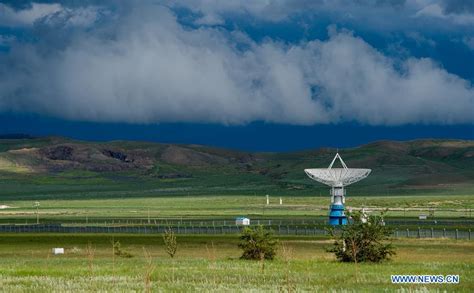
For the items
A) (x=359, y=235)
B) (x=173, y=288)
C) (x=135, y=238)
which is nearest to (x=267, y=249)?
(x=359, y=235)

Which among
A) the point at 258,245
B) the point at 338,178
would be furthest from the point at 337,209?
the point at 258,245

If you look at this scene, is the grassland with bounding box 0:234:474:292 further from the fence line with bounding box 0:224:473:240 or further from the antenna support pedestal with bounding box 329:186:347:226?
the antenna support pedestal with bounding box 329:186:347:226

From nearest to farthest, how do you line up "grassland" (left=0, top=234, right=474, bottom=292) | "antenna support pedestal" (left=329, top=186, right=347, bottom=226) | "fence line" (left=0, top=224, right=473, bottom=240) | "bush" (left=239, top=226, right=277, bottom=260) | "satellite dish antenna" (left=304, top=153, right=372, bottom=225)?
"grassland" (left=0, top=234, right=474, bottom=292), "bush" (left=239, top=226, right=277, bottom=260), "fence line" (left=0, top=224, right=473, bottom=240), "antenna support pedestal" (left=329, top=186, right=347, bottom=226), "satellite dish antenna" (left=304, top=153, right=372, bottom=225)

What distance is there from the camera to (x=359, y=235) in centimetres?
5866

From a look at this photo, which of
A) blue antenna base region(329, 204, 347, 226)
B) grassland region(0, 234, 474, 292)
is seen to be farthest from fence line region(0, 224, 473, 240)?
grassland region(0, 234, 474, 292)

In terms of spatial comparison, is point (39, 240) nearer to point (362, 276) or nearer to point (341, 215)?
point (341, 215)

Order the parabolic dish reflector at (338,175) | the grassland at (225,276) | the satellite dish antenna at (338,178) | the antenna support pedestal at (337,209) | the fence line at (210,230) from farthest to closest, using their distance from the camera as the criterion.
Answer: the parabolic dish reflector at (338,175), the satellite dish antenna at (338,178), the antenna support pedestal at (337,209), the fence line at (210,230), the grassland at (225,276)

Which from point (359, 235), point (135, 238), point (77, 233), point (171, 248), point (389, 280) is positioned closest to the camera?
point (389, 280)

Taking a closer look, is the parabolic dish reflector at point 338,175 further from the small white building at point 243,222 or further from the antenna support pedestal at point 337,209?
the small white building at point 243,222

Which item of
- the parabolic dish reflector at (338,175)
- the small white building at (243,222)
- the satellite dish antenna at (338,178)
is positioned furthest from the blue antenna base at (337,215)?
the small white building at (243,222)

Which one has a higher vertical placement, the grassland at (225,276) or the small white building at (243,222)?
the grassland at (225,276)

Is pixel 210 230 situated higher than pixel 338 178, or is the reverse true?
pixel 338 178

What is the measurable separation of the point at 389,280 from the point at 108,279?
41.5ft

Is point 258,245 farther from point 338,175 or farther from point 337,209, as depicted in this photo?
point 338,175
